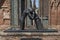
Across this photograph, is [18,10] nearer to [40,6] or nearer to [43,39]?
[40,6]

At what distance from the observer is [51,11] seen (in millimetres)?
16672

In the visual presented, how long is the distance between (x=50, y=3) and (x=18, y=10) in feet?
6.07

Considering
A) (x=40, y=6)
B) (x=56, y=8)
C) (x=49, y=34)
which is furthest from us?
(x=40, y=6)

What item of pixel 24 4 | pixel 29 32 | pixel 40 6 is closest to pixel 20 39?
pixel 29 32

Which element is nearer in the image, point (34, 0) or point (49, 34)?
point (49, 34)

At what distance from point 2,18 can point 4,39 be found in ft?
25.7

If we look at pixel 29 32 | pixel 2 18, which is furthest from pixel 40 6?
pixel 29 32

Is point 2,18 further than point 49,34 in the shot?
Yes

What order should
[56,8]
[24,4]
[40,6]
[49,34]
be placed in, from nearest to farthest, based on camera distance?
1. [49,34]
2. [56,8]
3. [24,4]
4. [40,6]

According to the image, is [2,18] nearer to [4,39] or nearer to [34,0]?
[34,0]

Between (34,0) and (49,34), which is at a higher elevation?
(34,0)

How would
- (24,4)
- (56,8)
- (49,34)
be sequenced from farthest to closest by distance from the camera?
(24,4) → (56,8) → (49,34)

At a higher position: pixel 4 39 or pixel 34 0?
pixel 34 0

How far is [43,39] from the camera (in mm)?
8820
